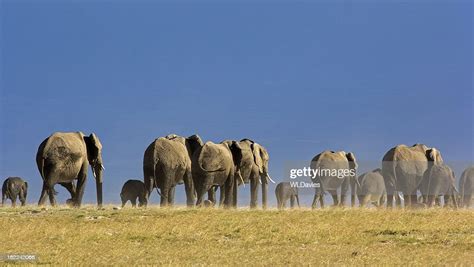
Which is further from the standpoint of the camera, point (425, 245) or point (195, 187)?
point (195, 187)

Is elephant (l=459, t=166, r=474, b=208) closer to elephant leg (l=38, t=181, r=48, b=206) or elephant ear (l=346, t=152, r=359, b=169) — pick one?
elephant ear (l=346, t=152, r=359, b=169)

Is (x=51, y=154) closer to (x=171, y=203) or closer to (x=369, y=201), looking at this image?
(x=171, y=203)

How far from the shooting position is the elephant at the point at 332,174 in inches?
1810

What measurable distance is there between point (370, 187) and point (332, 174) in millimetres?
4259

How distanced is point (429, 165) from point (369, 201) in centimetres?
653

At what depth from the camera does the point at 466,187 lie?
1938 inches

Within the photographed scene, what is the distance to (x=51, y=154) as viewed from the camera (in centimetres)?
3562

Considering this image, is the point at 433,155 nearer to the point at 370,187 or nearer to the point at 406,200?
the point at 406,200

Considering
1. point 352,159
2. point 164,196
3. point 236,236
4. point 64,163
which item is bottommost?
point 236,236

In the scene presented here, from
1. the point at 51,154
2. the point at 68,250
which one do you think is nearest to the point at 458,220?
the point at 68,250

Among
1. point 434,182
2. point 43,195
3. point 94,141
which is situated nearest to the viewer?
point 43,195

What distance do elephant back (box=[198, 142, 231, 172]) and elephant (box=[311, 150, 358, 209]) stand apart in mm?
8605

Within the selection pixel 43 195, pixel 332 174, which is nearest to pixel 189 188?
pixel 43 195

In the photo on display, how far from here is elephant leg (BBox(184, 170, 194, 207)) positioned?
39438 mm
